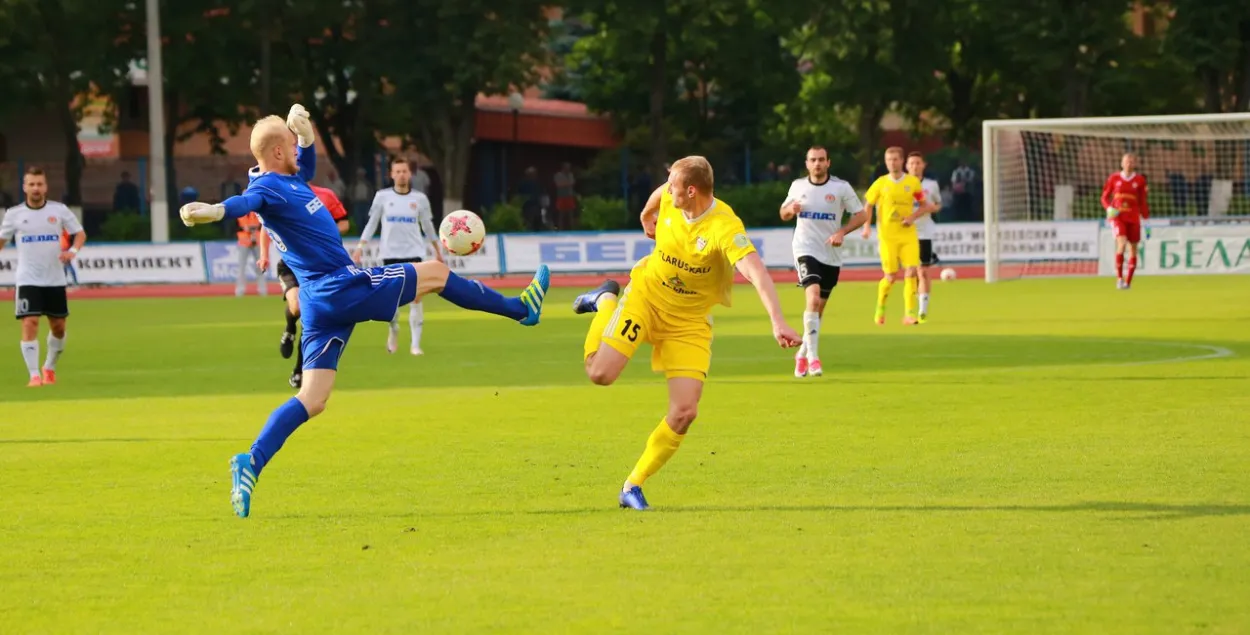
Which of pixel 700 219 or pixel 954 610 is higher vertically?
pixel 700 219

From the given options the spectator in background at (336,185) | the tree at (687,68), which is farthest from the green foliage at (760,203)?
the spectator in background at (336,185)

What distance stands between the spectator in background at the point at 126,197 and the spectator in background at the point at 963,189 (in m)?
21.2

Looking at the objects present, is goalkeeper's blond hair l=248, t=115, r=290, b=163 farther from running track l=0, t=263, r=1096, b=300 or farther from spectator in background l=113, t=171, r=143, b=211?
spectator in background l=113, t=171, r=143, b=211

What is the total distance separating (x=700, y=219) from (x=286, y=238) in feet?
7.54

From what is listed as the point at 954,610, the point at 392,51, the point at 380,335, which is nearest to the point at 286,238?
the point at 954,610

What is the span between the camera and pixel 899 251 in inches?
949

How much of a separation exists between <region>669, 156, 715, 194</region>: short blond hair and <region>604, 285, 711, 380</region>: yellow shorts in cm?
73

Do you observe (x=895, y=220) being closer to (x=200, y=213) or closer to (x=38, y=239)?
(x=38, y=239)

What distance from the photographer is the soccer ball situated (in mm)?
11633

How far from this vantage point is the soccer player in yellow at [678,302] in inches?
380

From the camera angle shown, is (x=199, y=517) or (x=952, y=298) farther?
(x=952, y=298)

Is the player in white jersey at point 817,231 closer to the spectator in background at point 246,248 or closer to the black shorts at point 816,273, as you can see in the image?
the black shorts at point 816,273

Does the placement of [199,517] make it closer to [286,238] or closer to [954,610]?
[286,238]

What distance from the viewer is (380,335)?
82.9 feet
